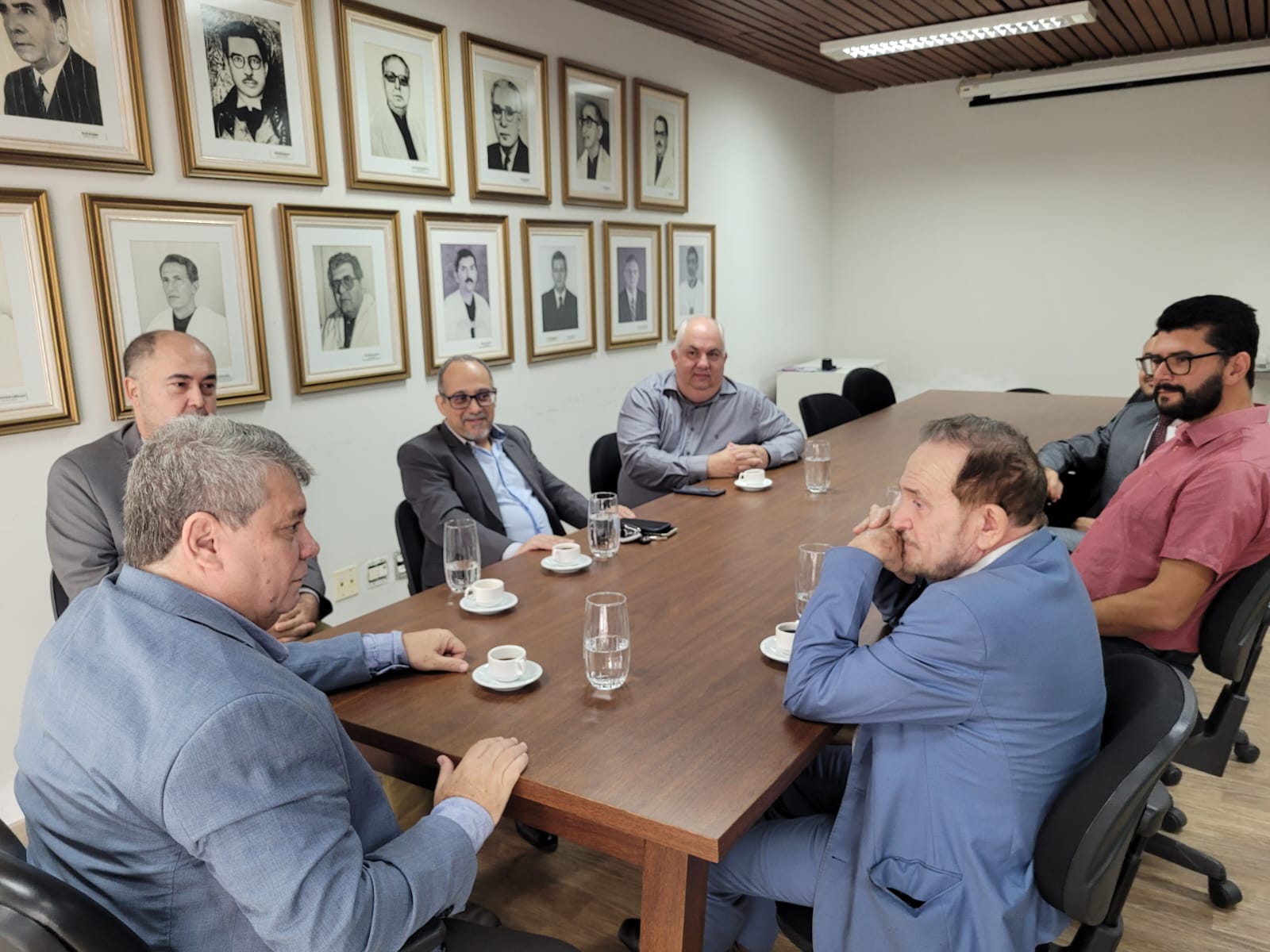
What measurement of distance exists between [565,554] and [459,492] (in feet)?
2.51

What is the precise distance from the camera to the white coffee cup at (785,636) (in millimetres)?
1644

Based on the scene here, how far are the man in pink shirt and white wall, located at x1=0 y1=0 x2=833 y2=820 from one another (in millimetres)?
2696

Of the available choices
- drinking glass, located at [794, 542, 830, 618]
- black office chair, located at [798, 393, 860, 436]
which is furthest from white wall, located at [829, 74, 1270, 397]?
drinking glass, located at [794, 542, 830, 618]

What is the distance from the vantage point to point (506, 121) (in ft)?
13.3

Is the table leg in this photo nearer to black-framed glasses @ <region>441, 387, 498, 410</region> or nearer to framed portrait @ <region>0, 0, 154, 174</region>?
black-framed glasses @ <region>441, 387, 498, 410</region>

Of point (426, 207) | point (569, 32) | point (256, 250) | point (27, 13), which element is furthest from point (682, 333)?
point (27, 13)

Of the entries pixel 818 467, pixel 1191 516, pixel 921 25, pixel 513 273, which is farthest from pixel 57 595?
pixel 921 25

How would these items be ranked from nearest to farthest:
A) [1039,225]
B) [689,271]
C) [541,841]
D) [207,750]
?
[207,750]
[541,841]
[689,271]
[1039,225]

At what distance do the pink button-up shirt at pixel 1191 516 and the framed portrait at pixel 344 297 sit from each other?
2706 mm

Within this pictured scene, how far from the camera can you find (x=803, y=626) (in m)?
1.45

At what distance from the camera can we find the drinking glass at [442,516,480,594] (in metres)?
1.98

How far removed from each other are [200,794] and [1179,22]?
6336 millimetres

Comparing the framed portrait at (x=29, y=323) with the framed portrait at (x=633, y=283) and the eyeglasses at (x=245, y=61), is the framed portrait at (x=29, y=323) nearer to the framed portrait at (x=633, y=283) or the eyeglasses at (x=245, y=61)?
the eyeglasses at (x=245, y=61)

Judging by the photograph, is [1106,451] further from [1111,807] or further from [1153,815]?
[1111,807]
